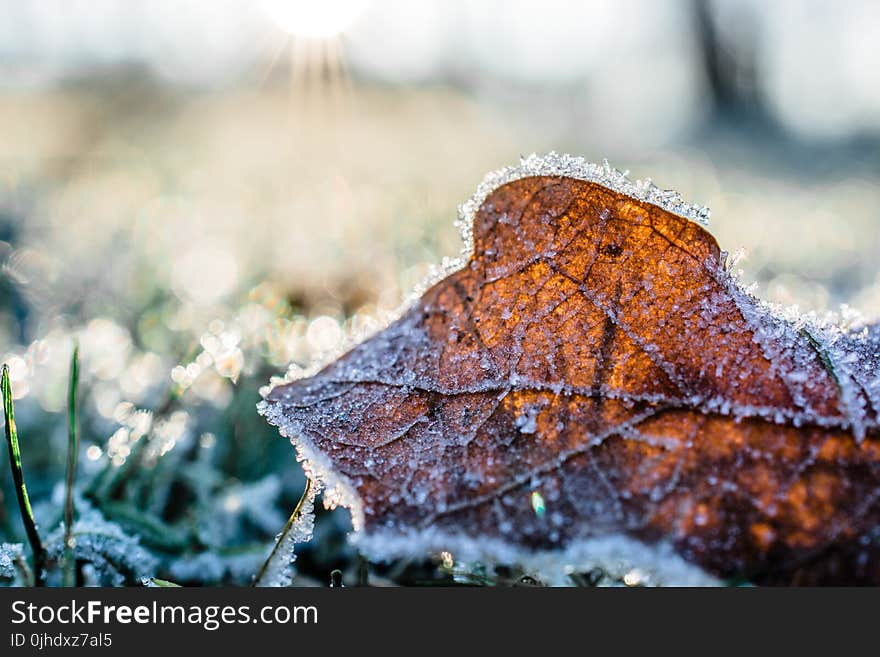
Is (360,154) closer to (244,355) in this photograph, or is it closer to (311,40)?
(244,355)

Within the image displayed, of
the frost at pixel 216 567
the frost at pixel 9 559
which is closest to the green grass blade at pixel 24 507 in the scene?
the frost at pixel 9 559

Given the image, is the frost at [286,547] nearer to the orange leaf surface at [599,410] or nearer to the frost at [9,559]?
the orange leaf surface at [599,410]

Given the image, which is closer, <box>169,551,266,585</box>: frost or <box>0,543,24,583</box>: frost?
<box>0,543,24,583</box>: frost

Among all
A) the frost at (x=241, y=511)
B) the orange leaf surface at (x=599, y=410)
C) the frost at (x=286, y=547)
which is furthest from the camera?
the frost at (x=241, y=511)

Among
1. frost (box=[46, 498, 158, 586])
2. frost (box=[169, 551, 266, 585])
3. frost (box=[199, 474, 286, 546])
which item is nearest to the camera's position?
frost (box=[46, 498, 158, 586])

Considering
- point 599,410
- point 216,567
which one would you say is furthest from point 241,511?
point 599,410

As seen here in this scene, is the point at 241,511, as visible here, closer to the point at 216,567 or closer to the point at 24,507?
the point at 216,567

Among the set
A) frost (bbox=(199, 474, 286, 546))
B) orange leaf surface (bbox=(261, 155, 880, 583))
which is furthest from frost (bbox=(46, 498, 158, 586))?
orange leaf surface (bbox=(261, 155, 880, 583))

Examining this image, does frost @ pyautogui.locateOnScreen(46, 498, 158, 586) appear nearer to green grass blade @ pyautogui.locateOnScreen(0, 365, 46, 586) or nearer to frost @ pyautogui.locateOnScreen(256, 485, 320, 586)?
green grass blade @ pyautogui.locateOnScreen(0, 365, 46, 586)

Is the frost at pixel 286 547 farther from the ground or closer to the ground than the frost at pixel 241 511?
closer to the ground
